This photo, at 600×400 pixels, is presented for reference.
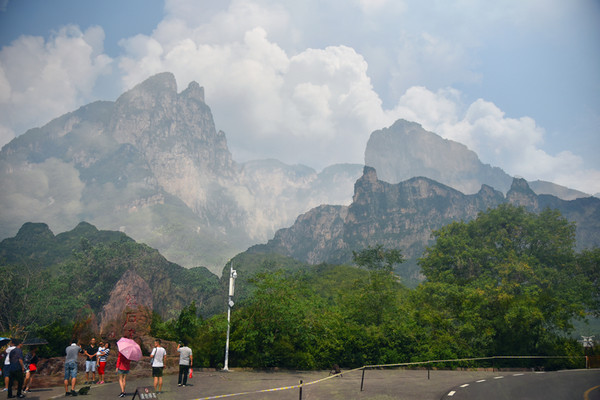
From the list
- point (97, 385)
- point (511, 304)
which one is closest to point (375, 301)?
point (511, 304)

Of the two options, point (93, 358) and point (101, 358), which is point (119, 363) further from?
point (101, 358)

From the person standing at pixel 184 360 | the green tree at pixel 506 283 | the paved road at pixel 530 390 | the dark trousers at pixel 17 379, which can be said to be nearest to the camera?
the dark trousers at pixel 17 379

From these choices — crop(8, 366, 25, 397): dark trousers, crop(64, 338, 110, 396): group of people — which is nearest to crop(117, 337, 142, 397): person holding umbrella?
crop(64, 338, 110, 396): group of people

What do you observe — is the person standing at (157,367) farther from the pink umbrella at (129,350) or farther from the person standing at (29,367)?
the person standing at (29,367)

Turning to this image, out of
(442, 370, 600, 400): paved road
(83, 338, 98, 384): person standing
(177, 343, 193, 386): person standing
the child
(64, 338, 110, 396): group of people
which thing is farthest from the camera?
the child

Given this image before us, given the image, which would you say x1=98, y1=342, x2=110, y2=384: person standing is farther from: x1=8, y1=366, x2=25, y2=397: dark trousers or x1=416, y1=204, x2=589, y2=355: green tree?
x1=416, y1=204, x2=589, y2=355: green tree

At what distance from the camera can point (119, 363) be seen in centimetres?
1458

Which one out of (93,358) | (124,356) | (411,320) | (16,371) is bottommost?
(93,358)

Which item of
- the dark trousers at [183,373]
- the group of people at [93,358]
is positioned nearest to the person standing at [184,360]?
the dark trousers at [183,373]

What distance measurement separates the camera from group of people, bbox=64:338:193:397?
48.0ft

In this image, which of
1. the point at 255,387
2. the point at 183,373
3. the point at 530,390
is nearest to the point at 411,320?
the point at 530,390

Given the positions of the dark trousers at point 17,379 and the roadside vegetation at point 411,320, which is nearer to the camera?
the dark trousers at point 17,379

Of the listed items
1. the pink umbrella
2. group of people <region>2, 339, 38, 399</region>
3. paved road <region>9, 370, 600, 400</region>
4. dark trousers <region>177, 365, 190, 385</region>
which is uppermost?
the pink umbrella

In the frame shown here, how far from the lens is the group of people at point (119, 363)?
14619mm
